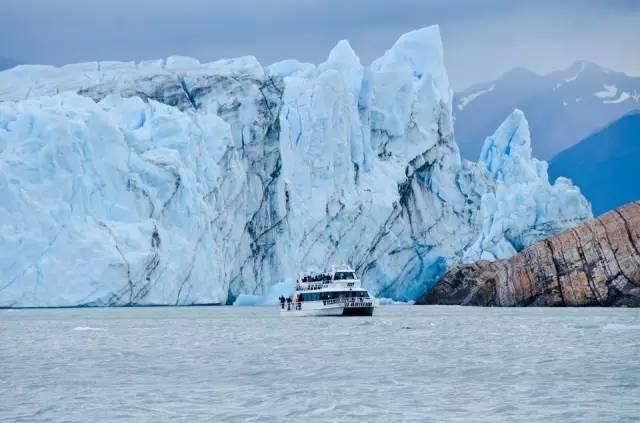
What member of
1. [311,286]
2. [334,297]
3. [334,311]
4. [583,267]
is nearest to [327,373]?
[334,297]

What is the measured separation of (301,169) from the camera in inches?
2208

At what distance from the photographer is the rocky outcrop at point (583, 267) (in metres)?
43.8

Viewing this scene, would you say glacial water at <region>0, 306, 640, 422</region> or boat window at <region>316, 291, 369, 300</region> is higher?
boat window at <region>316, 291, 369, 300</region>

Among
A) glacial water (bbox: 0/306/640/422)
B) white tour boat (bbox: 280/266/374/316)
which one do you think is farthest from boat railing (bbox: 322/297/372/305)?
glacial water (bbox: 0/306/640/422)

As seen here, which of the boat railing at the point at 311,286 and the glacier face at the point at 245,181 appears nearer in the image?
the boat railing at the point at 311,286

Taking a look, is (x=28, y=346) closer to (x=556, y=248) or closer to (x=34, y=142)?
(x=34, y=142)

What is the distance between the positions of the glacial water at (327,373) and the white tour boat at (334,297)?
8.29 m

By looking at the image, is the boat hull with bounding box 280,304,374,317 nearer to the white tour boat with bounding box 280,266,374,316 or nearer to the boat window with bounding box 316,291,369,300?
the white tour boat with bounding box 280,266,374,316

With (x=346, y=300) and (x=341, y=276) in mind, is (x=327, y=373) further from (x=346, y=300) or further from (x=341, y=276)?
(x=341, y=276)

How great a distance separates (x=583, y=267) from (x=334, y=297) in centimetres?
913

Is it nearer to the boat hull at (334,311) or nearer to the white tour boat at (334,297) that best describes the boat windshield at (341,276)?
the white tour boat at (334,297)

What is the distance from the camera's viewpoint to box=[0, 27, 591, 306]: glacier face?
1761 inches

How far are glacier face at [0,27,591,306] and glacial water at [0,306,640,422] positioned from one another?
32.1 ft

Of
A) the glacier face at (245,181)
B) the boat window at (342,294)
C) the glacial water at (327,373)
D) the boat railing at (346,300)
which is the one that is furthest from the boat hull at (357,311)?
the glacial water at (327,373)
